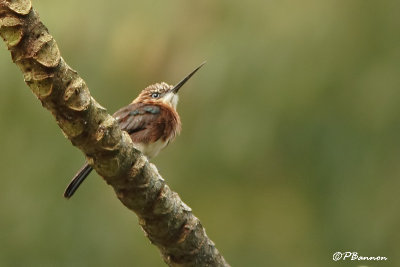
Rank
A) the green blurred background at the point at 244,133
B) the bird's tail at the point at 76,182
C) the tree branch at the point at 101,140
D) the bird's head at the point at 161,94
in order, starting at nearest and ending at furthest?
the tree branch at the point at 101,140 < the bird's tail at the point at 76,182 < the green blurred background at the point at 244,133 < the bird's head at the point at 161,94

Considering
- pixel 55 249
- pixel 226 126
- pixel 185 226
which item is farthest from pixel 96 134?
pixel 55 249

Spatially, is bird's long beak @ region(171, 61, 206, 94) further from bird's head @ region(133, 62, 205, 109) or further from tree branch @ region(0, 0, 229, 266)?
tree branch @ region(0, 0, 229, 266)

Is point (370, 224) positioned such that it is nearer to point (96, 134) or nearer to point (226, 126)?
point (226, 126)

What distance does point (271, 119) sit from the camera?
513 cm

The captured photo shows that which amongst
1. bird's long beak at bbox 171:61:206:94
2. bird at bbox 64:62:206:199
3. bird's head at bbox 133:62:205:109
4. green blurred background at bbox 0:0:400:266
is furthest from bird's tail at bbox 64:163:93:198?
bird's head at bbox 133:62:205:109

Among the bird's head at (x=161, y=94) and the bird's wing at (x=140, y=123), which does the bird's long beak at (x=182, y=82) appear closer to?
the bird's head at (x=161, y=94)

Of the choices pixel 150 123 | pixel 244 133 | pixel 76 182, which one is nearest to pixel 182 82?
pixel 150 123

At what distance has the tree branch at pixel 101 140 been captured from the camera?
295cm

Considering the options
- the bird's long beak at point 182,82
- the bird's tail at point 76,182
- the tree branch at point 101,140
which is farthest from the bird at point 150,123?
the tree branch at point 101,140

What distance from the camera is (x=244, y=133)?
504cm

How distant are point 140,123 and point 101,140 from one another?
2299mm

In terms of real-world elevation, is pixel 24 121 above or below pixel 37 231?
above

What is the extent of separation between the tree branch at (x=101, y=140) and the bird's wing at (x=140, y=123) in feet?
5.21

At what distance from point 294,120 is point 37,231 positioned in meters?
1.90
